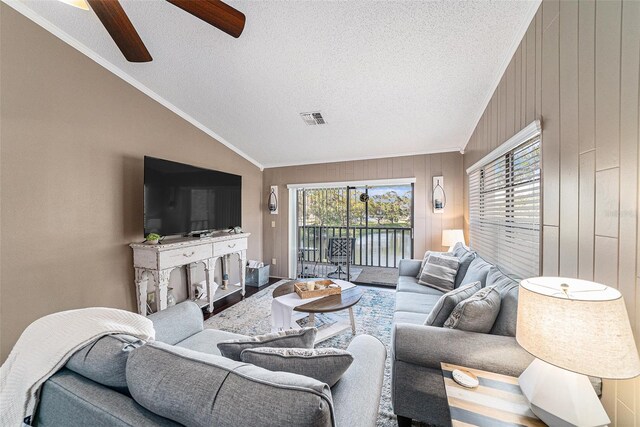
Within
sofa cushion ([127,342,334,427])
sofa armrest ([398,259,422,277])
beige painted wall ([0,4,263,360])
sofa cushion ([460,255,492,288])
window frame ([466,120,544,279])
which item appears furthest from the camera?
sofa armrest ([398,259,422,277])

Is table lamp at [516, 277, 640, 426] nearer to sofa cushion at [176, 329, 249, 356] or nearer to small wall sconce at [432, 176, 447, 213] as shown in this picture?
sofa cushion at [176, 329, 249, 356]

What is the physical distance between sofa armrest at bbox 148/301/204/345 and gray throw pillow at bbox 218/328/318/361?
30.2 inches

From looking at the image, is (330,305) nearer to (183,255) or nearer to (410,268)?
(410,268)

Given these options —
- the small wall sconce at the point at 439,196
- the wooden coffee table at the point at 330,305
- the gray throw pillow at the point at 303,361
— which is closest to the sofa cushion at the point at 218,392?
the gray throw pillow at the point at 303,361

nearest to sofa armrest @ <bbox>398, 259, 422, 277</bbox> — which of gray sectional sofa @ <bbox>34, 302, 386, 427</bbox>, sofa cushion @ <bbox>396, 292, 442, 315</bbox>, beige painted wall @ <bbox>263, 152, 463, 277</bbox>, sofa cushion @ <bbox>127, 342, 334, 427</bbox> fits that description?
sofa cushion @ <bbox>396, 292, 442, 315</bbox>

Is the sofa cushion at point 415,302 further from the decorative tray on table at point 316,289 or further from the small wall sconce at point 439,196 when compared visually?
the small wall sconce at point 439,196

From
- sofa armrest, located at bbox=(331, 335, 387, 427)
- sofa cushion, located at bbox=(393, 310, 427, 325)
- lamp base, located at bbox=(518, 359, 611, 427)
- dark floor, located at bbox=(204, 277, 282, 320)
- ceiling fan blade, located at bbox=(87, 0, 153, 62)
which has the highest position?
ceiling fan blade, located at bbox=(87, 0, 153, 62)

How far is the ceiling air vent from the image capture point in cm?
300

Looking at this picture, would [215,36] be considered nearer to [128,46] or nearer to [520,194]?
[128,46]

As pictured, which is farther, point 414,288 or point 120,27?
point 414,288

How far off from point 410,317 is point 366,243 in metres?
3.36

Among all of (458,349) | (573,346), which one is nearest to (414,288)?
(458,349)

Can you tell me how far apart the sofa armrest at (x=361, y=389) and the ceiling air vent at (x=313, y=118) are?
8.44ft

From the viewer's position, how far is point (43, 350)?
0.94 metres
